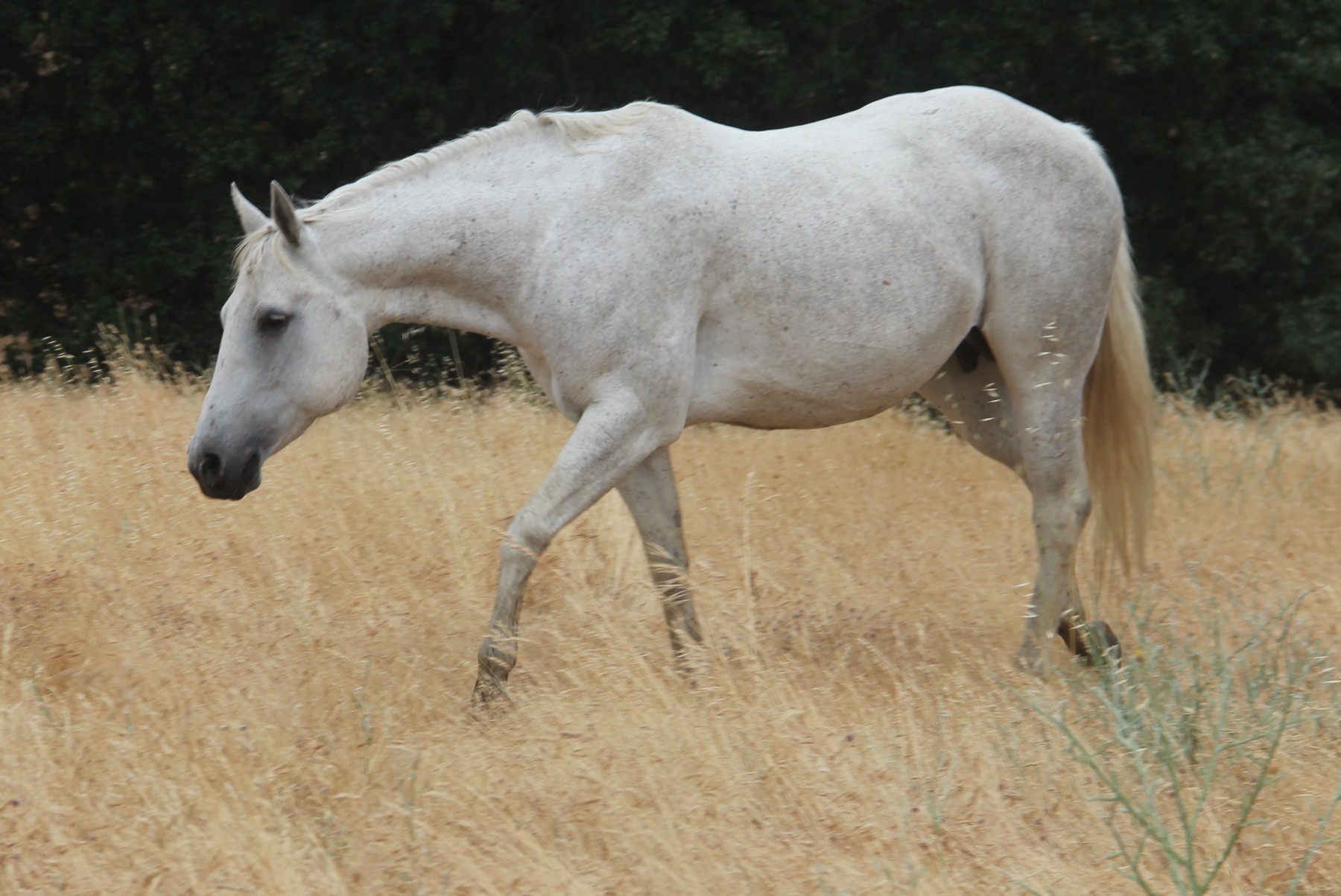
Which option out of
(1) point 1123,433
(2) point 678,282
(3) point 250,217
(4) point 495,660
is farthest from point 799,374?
(3) point 250,217

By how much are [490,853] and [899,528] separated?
11.9 feet

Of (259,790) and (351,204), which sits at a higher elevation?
(351,204)

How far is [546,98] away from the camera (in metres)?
13.2

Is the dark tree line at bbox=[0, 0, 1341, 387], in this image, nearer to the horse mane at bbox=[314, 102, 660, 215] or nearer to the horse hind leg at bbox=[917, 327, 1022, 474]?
the horse hind leg at bbox=[917, 327, 1022, 474]

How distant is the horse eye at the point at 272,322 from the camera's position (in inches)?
159

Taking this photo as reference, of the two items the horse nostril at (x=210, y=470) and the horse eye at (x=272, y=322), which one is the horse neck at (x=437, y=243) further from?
the horse nostril at (x=210, y=470)

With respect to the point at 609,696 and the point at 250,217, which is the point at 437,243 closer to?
the point at 250,217

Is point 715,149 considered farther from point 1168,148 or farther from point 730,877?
point 1168,148

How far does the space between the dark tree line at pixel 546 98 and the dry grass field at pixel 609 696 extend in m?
5.88

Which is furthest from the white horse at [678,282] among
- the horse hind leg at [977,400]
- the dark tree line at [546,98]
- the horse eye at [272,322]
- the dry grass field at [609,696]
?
the dark tree line at [546,98]

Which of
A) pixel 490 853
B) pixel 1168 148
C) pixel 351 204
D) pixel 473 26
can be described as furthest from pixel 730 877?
pixel 1168 148

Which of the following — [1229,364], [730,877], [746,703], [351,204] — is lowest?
[1229,364]

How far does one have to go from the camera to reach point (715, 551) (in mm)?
6059

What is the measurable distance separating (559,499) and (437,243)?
2.85 feet
